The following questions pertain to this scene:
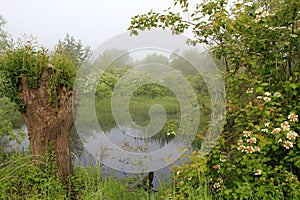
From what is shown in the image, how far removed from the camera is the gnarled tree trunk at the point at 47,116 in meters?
2.81

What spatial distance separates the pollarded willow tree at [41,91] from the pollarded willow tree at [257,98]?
100 cm

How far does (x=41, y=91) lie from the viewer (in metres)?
2.81

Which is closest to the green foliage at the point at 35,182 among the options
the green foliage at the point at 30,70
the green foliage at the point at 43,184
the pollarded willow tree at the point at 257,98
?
the green foliage at the point at 43,184

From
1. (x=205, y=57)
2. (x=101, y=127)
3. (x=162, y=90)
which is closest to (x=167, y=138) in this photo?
(x=162, y=90)

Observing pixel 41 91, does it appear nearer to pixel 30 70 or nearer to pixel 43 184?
pixel 30 70

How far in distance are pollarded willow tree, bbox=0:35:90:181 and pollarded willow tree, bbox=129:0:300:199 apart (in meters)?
1.00

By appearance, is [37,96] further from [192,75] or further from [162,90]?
[192,75]

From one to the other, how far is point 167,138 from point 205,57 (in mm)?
920

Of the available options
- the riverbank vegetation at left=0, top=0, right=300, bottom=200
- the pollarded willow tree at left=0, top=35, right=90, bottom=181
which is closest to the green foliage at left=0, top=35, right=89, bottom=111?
the pollarded willow tree at left=0, top=35, right=90, bottom=181

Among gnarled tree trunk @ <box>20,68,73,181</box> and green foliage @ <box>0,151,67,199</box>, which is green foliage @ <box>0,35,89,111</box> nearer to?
gnarled tree trunk @ <box>20,68,73,181</box>

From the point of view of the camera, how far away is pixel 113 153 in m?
2.86

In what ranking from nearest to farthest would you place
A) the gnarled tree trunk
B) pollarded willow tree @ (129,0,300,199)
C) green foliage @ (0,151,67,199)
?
pollarded willow tree @ (129,0,300,199) → green foliage @ (0,151,67,199) → the gnarled tree trunk

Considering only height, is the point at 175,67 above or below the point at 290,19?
below

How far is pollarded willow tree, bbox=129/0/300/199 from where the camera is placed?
1.92 meters
